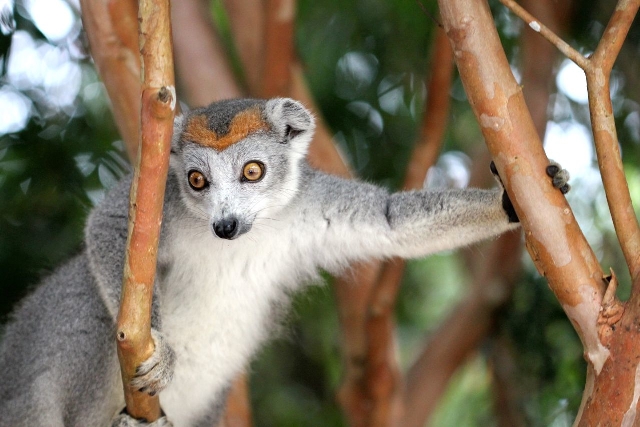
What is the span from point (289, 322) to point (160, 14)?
3.18m

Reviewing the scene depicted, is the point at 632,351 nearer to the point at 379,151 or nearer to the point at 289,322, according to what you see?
the point at 289,322

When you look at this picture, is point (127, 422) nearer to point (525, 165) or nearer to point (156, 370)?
point (156, 370)

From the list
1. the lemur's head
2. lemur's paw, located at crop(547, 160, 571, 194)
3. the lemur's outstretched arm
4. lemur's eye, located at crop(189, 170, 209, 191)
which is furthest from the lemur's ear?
lemur's paw, located at crop(547, 160, 571, 194)

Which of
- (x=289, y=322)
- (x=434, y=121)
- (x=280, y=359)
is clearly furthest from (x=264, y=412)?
(x=434, y=121)

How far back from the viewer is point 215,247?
4293mm

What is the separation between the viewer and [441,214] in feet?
13.3

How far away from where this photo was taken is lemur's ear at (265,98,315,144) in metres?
4.34

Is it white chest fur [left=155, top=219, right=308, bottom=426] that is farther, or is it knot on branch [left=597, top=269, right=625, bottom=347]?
white chest fur [left=155, top=219, right=308, bottom=426]

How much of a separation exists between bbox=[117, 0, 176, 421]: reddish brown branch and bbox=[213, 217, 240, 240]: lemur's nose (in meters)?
0.71

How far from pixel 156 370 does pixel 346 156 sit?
419 cm

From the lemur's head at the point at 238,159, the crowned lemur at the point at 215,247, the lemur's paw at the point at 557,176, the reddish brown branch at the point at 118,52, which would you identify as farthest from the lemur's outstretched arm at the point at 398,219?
the reddish brown branch at the point at 118,52

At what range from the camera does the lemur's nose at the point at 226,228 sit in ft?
12.1

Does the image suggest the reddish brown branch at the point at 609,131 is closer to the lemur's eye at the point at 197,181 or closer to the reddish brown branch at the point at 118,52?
the lemur's eye at the point at 197,181

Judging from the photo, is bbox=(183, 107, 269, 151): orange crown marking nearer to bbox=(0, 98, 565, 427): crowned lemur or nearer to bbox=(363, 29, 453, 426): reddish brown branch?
bbox=(0, 98, 565, 427): crowned lemur
